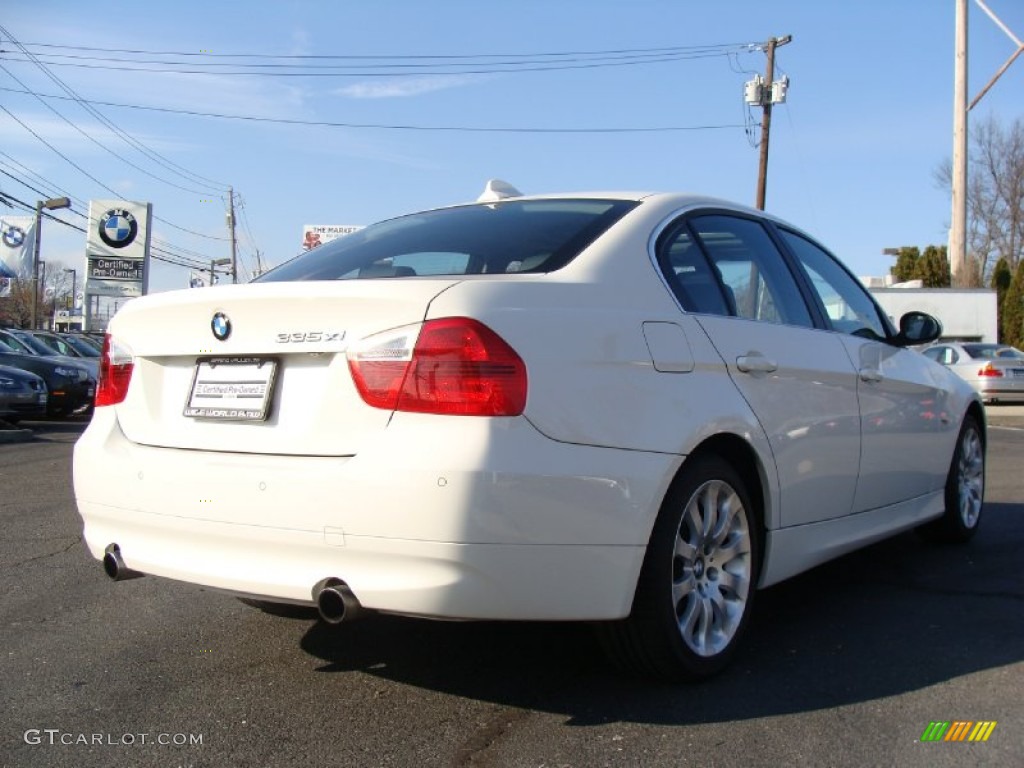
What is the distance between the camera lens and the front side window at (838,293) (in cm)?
444

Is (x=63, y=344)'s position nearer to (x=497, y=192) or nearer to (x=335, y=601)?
(x=497, y=192)

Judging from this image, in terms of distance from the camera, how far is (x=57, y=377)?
1540 centimetres

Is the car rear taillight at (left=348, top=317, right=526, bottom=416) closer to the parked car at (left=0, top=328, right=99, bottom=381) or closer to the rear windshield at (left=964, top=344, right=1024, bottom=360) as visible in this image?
the parked car at (left=0, top=328, right=99, bottom=381)

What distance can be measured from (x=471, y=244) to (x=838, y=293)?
207cm

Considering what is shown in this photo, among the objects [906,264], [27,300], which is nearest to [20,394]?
[906,264]

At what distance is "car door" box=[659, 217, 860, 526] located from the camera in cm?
348

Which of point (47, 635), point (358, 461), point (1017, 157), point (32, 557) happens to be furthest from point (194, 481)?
point (1017, 157)

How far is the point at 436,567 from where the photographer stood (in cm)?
265

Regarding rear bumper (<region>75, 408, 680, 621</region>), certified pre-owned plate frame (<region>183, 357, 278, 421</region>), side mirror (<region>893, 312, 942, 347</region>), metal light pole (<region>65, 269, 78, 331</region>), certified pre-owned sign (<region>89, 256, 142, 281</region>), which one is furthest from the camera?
metal light pole (<region>65, 269, 78, 331</region>)

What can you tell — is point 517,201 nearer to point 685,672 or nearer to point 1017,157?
point 685,672

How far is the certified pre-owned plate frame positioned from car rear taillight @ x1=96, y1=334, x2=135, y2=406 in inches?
15.0

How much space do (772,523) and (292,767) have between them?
1.87 m

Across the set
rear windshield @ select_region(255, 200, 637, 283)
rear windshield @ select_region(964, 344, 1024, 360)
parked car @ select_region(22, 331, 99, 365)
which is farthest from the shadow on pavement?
rear windshield @ select_region(964, 344, 1024, 360)

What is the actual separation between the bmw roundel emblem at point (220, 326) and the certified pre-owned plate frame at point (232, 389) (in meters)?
0.07
